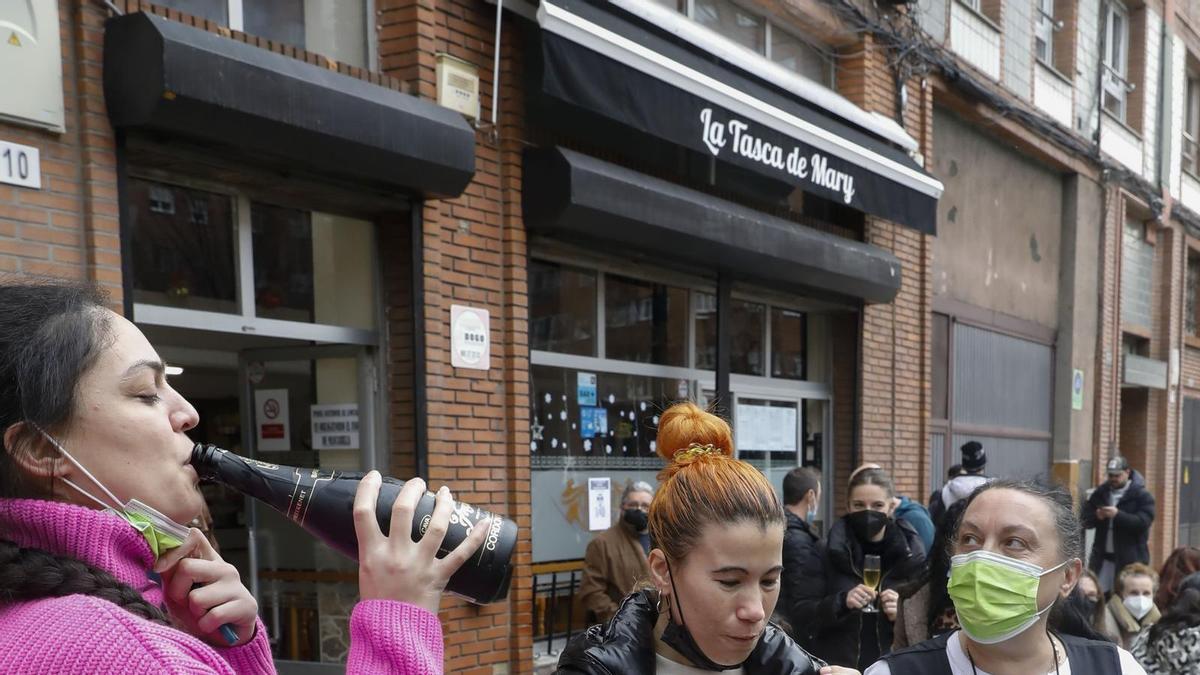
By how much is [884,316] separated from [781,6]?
2901 millimetres

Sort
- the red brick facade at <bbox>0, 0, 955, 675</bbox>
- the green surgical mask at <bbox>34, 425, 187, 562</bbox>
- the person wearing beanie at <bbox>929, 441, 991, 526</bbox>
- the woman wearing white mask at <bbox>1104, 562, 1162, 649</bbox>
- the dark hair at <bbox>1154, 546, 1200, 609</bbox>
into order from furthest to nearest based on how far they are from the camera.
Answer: the person wearing beanie at <bbox>929, 441, 991, 526</bbox> < the woman wearing white mask at <bbox>1104, 562, 1162, 649</bbox> < the red brick facade at <bbox>0, 0, 955, 675</bbox> < the dark hair at <bbox>1154, 546, 1200, 609</bbox> < the green surgical mask at <bbox>34, 425, 187, 562</bbox>

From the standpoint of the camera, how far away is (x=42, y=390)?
1.23m

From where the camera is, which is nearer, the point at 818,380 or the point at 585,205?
the point at 585,205

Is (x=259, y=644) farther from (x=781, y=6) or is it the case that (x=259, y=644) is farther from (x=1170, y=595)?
(x=781, y=6)

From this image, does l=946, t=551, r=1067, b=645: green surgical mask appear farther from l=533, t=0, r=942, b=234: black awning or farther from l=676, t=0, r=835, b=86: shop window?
l=676, t=0, r=835, b=86: shop window

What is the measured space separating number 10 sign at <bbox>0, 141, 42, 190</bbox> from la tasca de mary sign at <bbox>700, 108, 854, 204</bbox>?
12.8 feet

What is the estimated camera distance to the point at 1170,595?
5.01 m

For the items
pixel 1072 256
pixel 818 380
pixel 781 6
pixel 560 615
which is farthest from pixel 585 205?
pixel 1072 256

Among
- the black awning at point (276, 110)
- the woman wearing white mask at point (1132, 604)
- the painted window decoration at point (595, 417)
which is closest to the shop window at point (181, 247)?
the black awning at point (276, 110)

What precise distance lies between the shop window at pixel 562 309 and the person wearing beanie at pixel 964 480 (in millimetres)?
2662

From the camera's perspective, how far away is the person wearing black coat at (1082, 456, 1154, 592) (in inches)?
370

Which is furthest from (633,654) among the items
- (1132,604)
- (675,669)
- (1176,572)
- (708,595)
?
(1132,604)

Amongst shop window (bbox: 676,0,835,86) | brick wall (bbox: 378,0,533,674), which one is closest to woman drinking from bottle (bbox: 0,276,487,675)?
brick wall (bbox: 378,0,533,674)

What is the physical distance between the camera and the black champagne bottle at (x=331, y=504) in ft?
4.80
